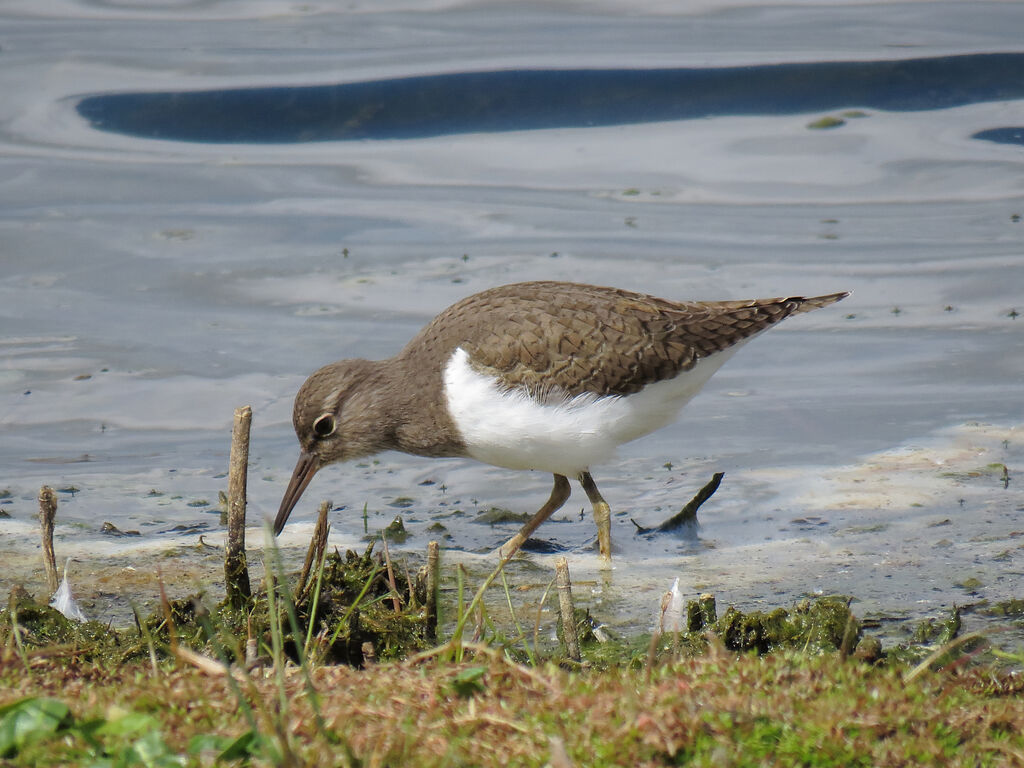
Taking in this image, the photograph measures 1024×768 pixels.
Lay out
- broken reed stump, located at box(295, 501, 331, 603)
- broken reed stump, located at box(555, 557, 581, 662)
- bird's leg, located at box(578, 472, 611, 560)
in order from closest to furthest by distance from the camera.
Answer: broken reed stump, located at box(555, 557, 581, 662) < broken reed stump, located at box(295, 501, 331, 603) < bird's leg, located at box(578, 472, 611, 560)

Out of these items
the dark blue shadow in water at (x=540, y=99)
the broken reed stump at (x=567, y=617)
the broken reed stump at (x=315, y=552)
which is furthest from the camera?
the dark blue shadow in water at (x=540, y=99)

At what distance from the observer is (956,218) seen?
35.3 feet

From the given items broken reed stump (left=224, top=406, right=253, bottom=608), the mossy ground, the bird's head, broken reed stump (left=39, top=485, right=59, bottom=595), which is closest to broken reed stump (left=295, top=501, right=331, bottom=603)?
broken reed stump (left=224, top=406, right=253, bottom=608)

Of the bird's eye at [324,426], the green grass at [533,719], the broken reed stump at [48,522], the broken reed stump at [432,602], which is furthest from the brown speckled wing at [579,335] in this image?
the green grass at [533,719]

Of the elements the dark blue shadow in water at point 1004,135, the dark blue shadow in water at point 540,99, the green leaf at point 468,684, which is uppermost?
the dark blue shadow in water at point 540,99

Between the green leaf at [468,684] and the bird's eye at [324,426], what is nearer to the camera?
the green leaf at [468,684]

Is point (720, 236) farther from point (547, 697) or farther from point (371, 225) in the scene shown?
point (547, 697)

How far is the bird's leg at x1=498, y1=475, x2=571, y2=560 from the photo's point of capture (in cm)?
589

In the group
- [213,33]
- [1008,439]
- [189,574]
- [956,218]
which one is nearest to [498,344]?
[189,574]

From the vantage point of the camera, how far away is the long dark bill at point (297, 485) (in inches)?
234

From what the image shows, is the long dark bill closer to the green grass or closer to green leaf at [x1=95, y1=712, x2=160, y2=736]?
the green grass

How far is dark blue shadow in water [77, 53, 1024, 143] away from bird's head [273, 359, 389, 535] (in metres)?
6.64

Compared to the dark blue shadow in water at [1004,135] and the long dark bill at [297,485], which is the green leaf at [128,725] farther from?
the dark blue shadow in water at [1004,135]

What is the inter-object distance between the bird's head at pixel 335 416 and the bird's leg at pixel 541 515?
2.85ft
